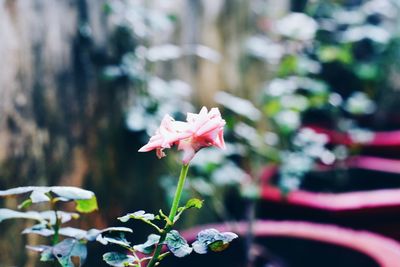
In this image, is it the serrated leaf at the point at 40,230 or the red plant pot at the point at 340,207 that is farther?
the red plant pot at the point at 340,207

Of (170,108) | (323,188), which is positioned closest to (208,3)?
(170,108)

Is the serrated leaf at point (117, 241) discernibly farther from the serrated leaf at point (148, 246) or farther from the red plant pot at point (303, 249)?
the red plant pot at point (303, 249)

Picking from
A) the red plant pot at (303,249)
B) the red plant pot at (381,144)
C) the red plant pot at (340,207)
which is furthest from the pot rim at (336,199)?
the red plant pot at (381,144)

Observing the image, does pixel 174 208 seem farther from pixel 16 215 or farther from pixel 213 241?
pixel 16 215

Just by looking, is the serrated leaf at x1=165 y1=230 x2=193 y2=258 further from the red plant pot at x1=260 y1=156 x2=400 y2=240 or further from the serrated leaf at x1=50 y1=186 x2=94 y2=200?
the red plant pot at x1=260 y1=156 x2=400 y2=240

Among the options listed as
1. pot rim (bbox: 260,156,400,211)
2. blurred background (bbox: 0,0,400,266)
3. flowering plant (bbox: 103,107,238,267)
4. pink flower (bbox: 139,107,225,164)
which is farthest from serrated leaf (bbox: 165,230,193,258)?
pot rim (bbox: 260,156,400,211)

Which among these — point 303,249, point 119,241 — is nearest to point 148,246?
point 119,241
